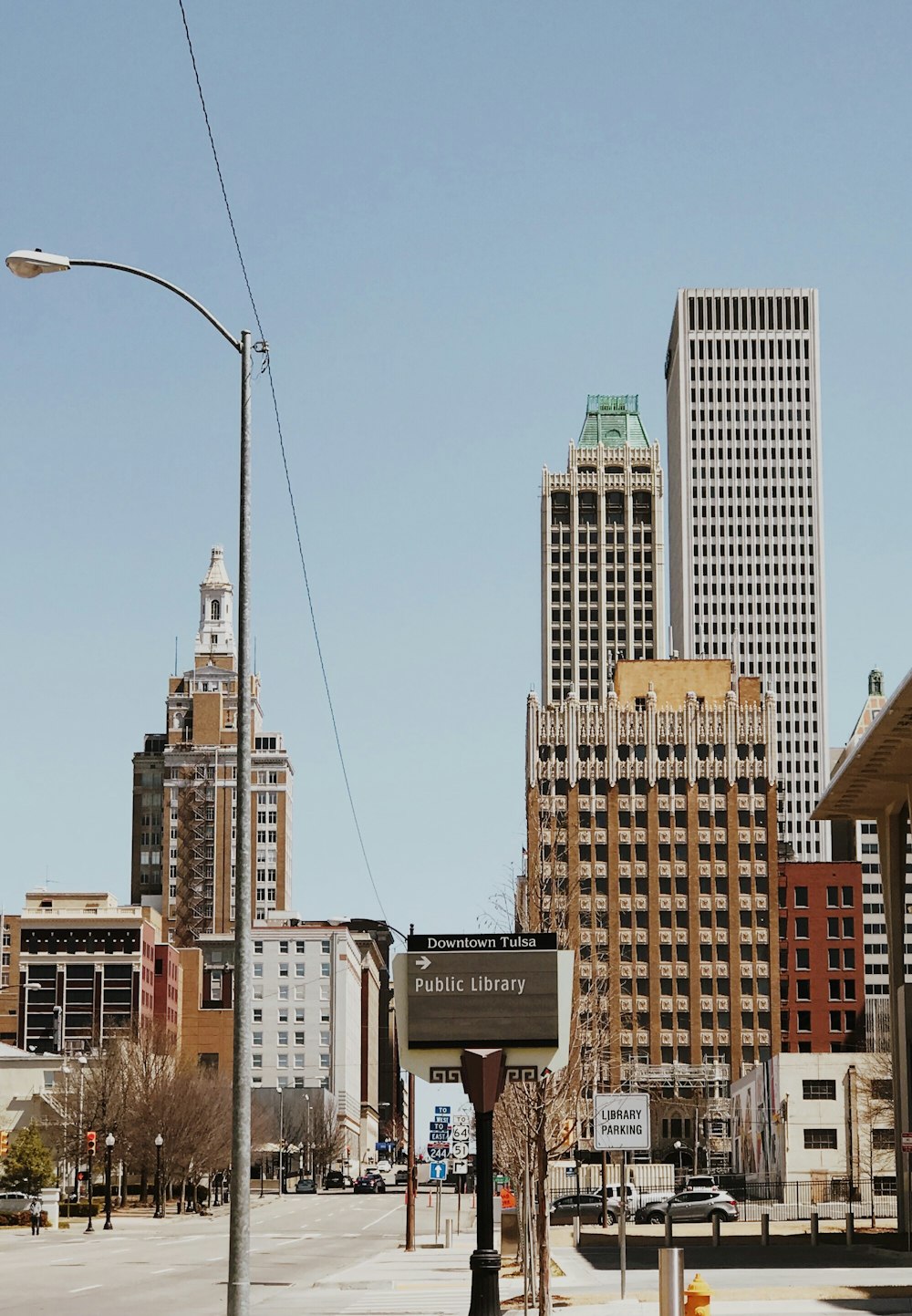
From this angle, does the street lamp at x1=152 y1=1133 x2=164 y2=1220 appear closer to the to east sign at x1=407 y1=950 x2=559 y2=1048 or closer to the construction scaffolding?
the construction scaffolding

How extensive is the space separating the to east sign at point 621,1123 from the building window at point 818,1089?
66.6 m

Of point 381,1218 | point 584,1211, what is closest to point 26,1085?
point 381,1218

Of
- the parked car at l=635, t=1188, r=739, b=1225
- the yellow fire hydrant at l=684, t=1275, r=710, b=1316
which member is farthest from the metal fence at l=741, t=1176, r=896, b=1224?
the yellow fire hydrant at l=684, t=1275, r=710, b=1316

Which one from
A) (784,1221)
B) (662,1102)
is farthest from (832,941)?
(784,1221)

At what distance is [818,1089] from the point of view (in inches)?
3580

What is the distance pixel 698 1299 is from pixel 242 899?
22.2 feet

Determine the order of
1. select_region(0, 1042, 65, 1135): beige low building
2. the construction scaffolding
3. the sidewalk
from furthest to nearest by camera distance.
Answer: the construction scaffolding < select_region(0, 1042, 65, 1135): beige low building < the sidewalk

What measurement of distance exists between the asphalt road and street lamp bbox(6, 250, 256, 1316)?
13.1m

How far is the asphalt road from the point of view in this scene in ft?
109

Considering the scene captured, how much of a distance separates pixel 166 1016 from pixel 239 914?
157953 millimetres

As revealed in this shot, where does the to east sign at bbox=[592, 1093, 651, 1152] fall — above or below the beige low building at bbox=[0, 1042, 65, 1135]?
above

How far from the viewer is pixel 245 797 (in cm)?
1892

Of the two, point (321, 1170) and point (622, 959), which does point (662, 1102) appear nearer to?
point (622, 959)

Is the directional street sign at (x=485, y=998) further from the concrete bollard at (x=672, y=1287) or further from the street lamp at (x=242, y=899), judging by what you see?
the concrete bollard at (x=672, y=1287)
